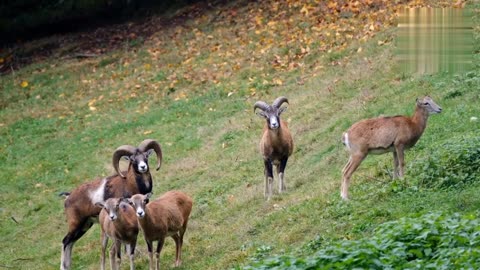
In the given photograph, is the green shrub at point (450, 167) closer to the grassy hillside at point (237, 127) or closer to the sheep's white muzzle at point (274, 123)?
the grassy hillside at point (237, 127)

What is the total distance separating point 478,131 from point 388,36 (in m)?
12.4

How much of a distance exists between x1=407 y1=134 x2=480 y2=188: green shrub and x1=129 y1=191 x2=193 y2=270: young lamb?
4.27 m

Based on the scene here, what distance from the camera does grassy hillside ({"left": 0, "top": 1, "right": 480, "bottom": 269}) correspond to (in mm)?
16281

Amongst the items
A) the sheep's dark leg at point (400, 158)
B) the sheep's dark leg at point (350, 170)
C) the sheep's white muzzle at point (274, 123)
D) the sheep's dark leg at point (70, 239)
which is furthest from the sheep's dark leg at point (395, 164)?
the sheep's dark leg at point (70, 239)

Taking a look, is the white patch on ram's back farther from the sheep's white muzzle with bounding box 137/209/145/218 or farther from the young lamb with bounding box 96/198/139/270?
the sheep's white muzzle with bounding box 137/209/145/218

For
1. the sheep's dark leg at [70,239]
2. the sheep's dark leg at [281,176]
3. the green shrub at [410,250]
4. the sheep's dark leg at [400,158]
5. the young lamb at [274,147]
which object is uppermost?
the green shrub at [410,250]

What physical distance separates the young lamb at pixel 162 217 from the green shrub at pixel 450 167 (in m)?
4.27

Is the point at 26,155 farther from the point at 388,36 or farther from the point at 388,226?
the point at 388,226

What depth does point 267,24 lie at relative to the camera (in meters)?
35.4

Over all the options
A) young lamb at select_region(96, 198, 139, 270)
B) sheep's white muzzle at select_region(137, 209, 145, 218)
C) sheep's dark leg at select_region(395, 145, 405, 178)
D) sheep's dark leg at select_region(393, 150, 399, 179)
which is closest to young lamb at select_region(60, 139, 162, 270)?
young lamb at select_region(96, 198, 139, 270)

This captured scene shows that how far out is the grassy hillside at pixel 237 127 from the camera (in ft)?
53.4

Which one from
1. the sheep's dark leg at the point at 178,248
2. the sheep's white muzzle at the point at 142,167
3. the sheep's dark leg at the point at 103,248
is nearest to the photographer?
the sheep's dark leg at the point at 178,248

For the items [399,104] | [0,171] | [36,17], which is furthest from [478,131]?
[36,17]

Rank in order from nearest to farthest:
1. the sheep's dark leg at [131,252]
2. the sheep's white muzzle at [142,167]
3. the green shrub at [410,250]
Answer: the green shrub at [410,250] → the sheep's dark leg at [131,252] → the sheep's white muzzle at [142,167]
